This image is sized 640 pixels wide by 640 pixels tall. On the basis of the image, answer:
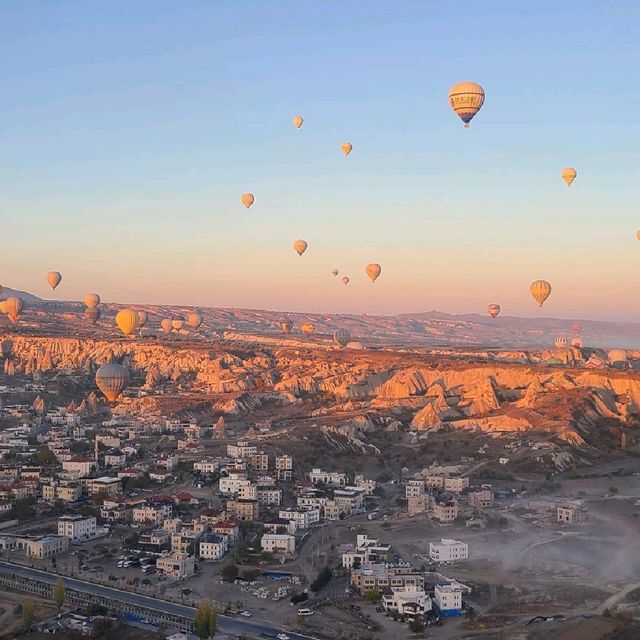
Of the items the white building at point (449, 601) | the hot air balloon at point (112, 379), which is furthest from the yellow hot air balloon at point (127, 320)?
the white building at point (449, 601)

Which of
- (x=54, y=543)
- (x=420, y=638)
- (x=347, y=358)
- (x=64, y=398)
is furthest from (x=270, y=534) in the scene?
(x=347, y=358)

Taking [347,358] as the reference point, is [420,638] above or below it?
below

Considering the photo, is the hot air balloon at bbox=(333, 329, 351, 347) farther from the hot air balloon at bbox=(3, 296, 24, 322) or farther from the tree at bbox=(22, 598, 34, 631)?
the tree at bbox=(22, 598, 34, 631)

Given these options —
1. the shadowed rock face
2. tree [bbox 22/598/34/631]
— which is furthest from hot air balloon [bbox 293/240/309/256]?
tree [bbox 22/598/34/631]

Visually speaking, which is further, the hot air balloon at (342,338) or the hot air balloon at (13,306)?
the hot air balloon at (342,338)

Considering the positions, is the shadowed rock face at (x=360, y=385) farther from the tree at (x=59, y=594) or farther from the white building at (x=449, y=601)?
the tree at (x=59, y=594)

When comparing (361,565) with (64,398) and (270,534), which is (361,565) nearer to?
(270,534)

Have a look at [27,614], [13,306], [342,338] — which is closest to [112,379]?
[27,614]
